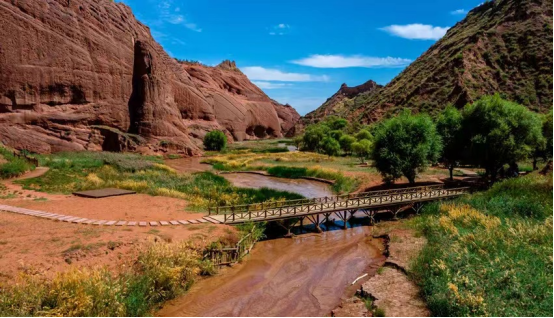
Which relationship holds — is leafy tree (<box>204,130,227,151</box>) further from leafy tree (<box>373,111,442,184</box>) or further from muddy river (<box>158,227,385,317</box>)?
muddy river (<box>158,227,385,317</box>)

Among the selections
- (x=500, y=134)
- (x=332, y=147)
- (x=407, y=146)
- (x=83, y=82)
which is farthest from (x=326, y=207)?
(x=83, y=82)

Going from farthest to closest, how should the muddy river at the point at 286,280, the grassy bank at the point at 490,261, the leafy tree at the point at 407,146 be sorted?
the leafy tree at the point at 407,146, the muddy river at the point at 286,280, the grassy bank at the point at 490,261

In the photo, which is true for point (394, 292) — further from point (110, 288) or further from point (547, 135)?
point (547, 135)

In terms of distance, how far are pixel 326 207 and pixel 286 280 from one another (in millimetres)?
8511

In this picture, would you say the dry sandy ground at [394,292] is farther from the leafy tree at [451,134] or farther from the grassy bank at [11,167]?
the grassy bank at [11,167]

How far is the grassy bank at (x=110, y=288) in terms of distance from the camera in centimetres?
853

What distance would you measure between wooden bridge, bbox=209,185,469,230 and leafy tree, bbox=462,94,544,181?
143 inches

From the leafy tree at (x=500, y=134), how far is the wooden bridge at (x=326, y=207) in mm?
3632

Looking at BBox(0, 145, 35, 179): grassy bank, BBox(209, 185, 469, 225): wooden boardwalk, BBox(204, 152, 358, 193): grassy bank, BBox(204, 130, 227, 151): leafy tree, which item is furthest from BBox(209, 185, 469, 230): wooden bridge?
BBox(204, 130, 227, 151): leafy tree

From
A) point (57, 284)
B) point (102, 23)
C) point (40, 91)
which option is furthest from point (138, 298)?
point (102, 23)

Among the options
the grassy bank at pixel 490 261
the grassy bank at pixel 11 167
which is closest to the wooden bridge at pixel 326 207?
the grassy bank at pixel 490 261

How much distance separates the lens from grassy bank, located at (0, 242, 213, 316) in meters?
8.53

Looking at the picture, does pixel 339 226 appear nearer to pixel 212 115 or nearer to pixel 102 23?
pixel 102 23

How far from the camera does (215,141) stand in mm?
70250
